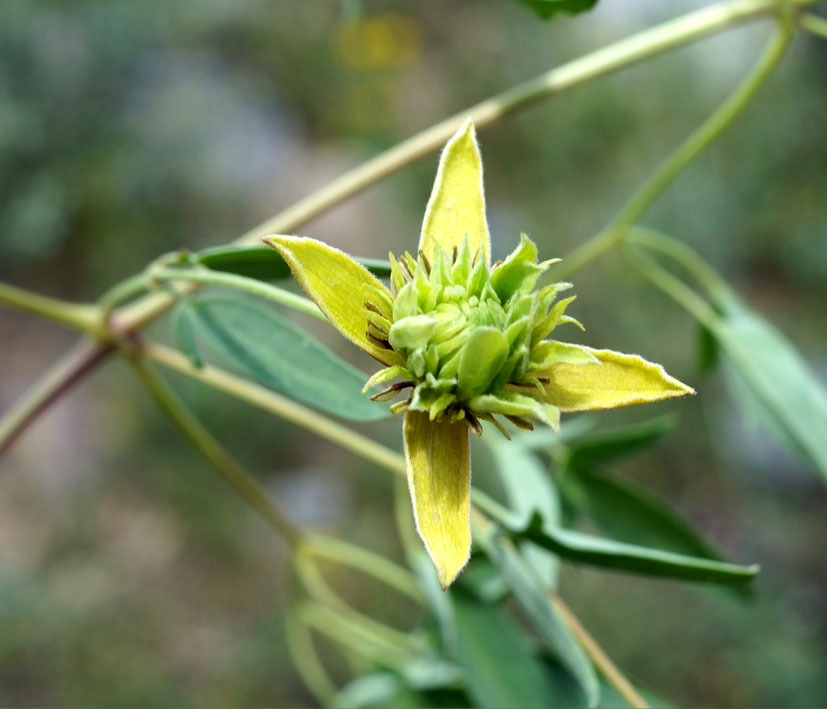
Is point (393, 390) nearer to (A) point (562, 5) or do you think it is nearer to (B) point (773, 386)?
(A) point (562, 5)

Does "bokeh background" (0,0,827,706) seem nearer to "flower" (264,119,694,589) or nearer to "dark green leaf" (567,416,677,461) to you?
"dark green leaf" (567,416,677,461)

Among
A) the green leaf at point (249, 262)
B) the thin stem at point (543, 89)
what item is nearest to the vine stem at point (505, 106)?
the thin stem at point (543, 89)

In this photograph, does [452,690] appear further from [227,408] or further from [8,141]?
[8,141]

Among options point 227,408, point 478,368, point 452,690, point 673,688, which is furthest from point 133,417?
point 478,368

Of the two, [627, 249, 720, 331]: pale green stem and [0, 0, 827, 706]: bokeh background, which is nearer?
[627, 249, 720, 331]: pale green stem

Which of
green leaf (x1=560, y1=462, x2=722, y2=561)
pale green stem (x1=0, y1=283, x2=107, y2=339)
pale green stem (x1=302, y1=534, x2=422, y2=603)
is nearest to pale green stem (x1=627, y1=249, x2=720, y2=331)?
green leaf (x1=560, y1=462, x2=722, y2=561)

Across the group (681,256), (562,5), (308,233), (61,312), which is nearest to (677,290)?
(681,256)

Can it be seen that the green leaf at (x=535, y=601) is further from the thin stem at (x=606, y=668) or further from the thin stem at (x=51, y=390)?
the thin stem at (x=51, y=390)
